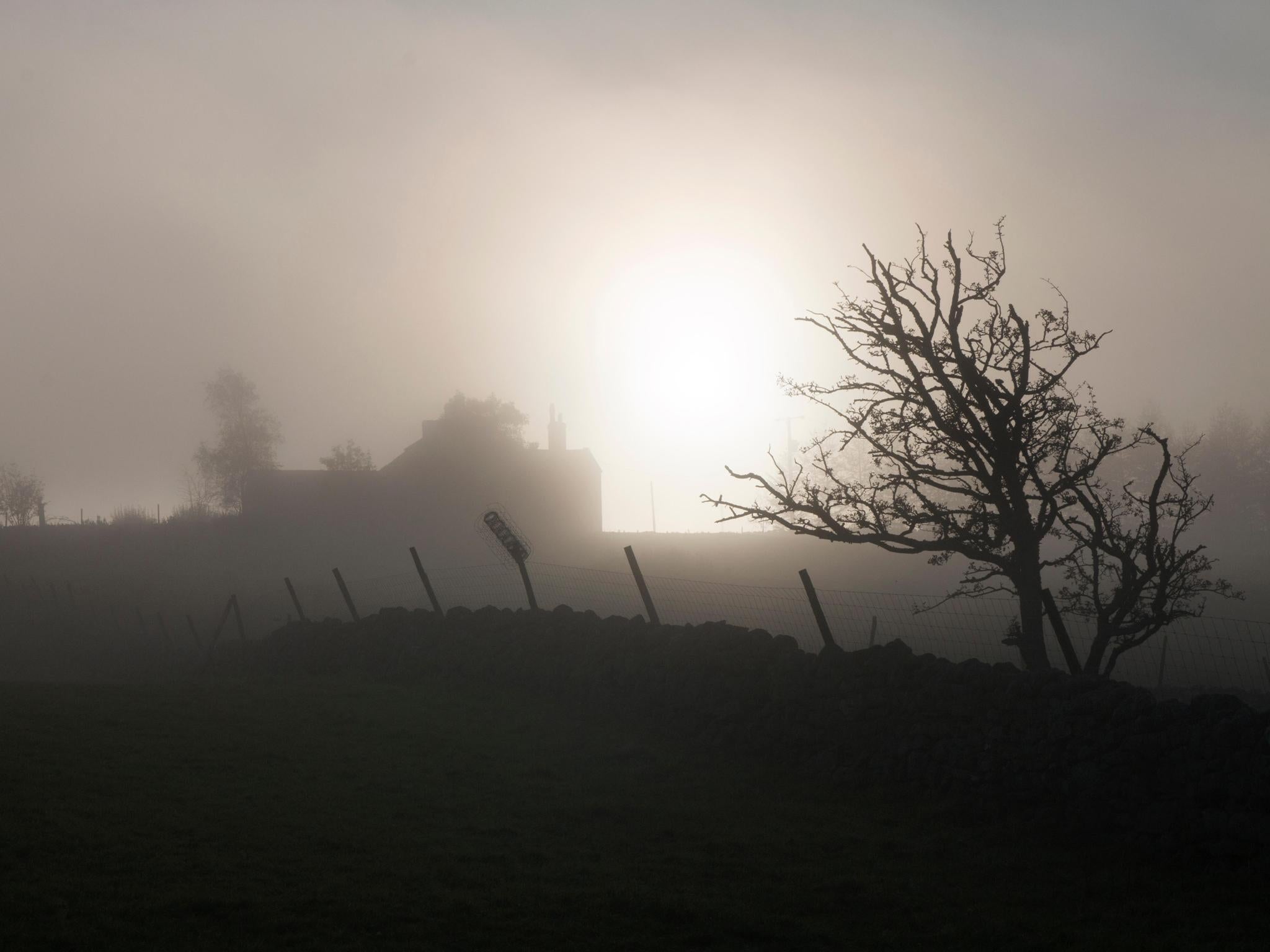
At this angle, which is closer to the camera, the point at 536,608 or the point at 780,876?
the point at 780,876

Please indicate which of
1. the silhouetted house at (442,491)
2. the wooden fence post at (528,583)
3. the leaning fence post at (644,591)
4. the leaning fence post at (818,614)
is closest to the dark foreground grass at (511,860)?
the leaning fence post at (818,614)

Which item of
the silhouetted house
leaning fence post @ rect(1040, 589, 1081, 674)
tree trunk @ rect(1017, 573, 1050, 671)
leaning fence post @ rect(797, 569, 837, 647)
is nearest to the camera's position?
leaning fence post @ rect(1040, 589, 1081, 674)

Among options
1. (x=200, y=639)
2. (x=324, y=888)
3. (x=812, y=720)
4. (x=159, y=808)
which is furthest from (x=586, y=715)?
(x=200, y=639)

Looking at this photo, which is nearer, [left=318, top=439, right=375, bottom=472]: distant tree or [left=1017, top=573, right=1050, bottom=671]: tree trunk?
[left=1017, top=573, right=1050, bottom=671]: tree trunk

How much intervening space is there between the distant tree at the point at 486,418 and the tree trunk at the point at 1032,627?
2920 inches

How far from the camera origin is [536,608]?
60.1ft

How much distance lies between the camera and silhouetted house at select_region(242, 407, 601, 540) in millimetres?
77938

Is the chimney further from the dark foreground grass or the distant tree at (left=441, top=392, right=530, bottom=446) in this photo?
the dark foreground grass

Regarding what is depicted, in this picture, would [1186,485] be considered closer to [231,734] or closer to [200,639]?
[231,734]

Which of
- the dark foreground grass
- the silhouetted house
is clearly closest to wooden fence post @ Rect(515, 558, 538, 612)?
the dark foreground grass

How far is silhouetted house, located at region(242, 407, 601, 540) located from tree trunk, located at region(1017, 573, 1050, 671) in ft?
217

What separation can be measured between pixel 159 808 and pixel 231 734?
3662mm

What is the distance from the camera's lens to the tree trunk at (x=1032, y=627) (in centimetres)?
1172

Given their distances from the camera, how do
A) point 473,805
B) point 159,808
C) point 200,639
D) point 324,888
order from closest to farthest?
point 324,888, point 159,808, point 473,805, point 200,639
